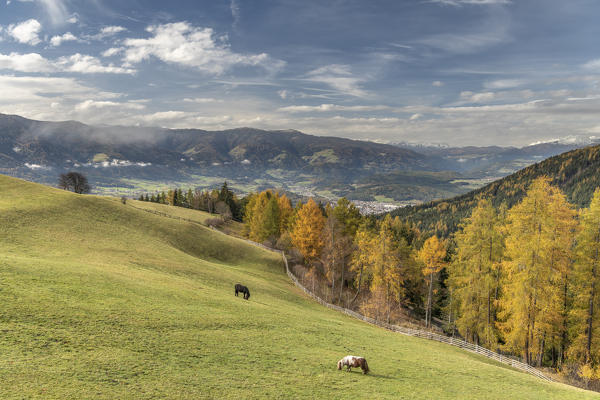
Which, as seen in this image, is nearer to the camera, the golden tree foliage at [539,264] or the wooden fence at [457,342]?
the golden tree foliage at [539,264]

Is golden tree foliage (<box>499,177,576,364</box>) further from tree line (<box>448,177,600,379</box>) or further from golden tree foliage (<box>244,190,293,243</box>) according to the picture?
golden tree foliage (<box>244,190,293,243</box>)

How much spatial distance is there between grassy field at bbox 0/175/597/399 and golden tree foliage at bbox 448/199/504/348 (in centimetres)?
754

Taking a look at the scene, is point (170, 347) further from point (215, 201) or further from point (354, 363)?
point (215, 201)

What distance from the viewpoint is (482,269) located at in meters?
41.3

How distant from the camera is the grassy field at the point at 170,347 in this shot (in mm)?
13250

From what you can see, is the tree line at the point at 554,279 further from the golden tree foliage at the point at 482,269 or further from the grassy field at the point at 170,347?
the grassy field at the point at 170,347

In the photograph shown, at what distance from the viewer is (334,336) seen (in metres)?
26.4

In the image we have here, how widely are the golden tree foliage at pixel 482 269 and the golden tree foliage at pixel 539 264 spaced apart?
16.1 ft

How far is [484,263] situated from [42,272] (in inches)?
1900

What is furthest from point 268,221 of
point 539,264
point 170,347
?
point 170,347

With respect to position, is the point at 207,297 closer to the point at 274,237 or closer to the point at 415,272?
A: the point at 274,237

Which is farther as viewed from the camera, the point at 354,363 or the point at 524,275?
the point at 524,275

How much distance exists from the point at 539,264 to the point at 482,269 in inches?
352

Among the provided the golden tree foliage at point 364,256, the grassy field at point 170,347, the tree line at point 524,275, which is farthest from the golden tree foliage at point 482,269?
the golden tree foliage at point 364,256
